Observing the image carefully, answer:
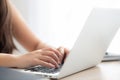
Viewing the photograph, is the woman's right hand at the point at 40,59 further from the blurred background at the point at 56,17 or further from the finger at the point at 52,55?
the blurred background at the point at 56,17

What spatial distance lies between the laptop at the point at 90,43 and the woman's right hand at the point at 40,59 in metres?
0.02

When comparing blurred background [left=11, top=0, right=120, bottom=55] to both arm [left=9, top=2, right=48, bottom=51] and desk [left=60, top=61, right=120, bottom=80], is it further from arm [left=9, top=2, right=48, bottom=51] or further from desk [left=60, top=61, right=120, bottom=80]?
desk [left=60, top=61, right=120, bottom=80]

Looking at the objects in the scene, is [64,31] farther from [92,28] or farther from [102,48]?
[92,28]

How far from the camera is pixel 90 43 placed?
2.68 ft

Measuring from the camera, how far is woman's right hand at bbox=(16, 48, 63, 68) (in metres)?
0.83

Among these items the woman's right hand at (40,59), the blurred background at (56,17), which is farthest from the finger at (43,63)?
the blurred background at (56,17)

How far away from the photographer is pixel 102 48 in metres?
0.92

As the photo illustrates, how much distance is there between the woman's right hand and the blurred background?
0.96m

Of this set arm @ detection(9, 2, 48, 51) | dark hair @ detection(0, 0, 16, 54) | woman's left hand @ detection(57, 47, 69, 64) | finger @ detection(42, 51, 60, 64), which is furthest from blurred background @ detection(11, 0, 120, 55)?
finger @ detection(42, 51, 60, 64)

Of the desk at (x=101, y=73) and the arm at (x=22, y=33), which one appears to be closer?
the desk at (x=101, y=73)

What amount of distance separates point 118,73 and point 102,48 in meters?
0.12

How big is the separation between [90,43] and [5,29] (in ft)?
2.09

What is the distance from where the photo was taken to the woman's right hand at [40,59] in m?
0.83

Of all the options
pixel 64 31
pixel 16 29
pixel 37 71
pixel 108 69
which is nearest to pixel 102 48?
pixel 108 69
